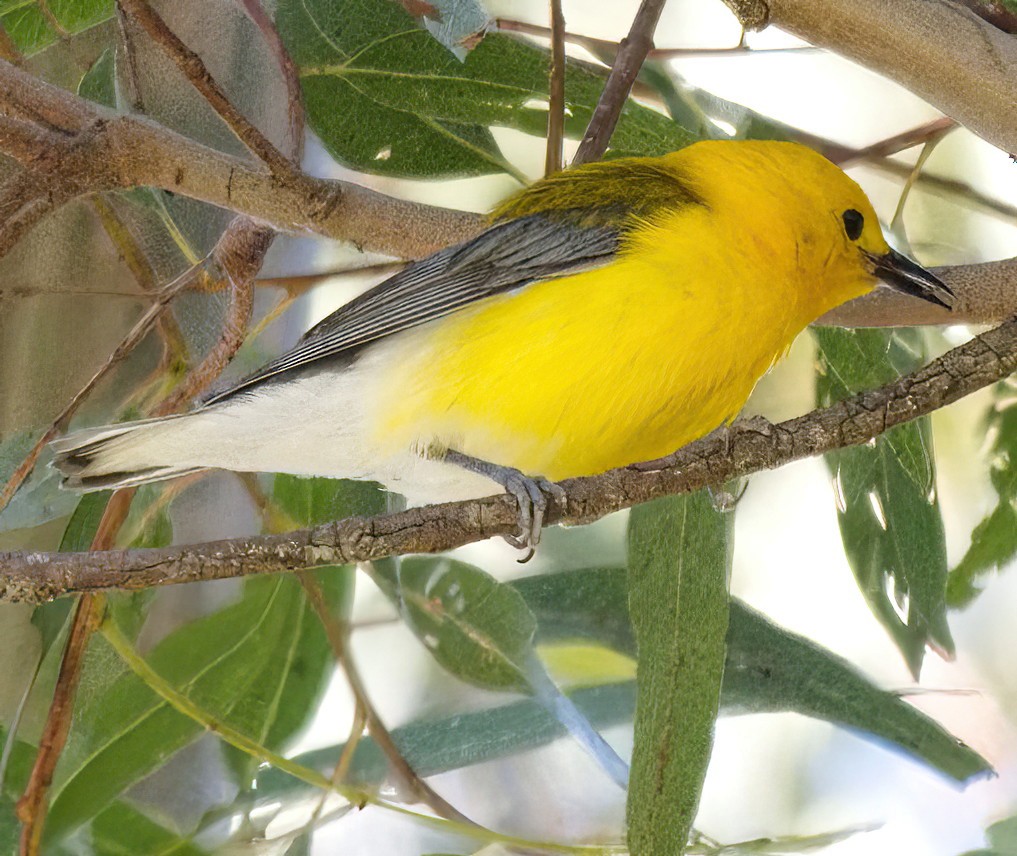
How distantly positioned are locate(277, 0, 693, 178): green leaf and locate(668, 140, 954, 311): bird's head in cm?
26

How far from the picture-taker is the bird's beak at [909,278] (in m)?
1.28

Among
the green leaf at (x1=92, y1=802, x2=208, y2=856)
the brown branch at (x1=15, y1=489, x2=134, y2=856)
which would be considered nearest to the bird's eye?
the brown branch at (x1=15, y1=489, x2=134, y2=856)

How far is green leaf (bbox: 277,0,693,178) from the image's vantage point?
1626 mm

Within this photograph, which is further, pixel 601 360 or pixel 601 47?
pixel 601 47

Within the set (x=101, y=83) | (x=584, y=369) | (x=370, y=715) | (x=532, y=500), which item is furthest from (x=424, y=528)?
(x=101, y=83)

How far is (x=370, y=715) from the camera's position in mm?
1631

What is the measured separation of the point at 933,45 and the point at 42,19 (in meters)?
1.13

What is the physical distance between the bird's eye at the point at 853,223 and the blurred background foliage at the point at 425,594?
23 centimetres

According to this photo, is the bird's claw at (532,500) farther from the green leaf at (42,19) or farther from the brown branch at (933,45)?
the green leaf at (42,19)

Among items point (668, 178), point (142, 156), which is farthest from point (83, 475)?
point (668, 178)

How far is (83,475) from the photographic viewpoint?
50.0 inches

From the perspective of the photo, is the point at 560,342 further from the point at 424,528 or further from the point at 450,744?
the point at 450,744

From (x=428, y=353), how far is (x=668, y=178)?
0.36 metres

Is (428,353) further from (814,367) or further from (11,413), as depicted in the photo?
(11,413)
